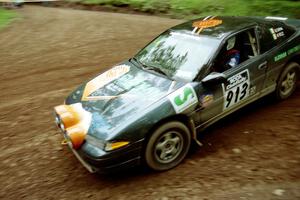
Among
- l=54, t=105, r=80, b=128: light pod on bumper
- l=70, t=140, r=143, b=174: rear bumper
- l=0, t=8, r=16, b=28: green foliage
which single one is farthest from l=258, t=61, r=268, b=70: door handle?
l=0, t=8, r=16, b=28: green foliage

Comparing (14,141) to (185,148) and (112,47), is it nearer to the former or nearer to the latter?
(185,148)

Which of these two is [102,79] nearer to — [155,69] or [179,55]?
[155,69]

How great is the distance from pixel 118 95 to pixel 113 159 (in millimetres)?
1014

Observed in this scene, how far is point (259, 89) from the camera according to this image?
19.3 ft

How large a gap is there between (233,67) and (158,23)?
8.43 meters

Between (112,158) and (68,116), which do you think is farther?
(68,116)

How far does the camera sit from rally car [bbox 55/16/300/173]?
15.1ft

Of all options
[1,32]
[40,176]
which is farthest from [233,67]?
[1,32]

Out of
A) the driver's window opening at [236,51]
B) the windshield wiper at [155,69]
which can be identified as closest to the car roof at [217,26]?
the driver's window opening at [236,51]

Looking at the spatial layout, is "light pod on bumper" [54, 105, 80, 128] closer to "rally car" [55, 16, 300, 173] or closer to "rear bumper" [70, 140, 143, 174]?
"rally car" [55, 16, 300, 173]

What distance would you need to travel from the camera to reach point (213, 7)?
1450cm

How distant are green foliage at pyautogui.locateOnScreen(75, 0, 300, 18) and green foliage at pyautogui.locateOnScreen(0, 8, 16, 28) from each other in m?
3.60

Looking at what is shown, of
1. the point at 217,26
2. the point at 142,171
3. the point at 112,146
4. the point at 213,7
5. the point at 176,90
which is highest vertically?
the point at 217,26

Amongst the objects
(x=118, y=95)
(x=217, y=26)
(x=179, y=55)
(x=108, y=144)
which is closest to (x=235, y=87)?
(x=179, y=55)
